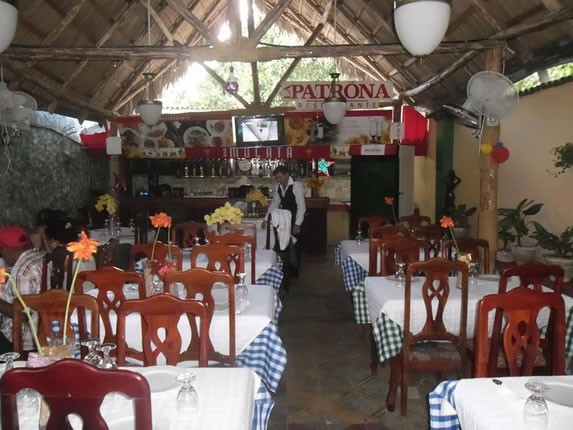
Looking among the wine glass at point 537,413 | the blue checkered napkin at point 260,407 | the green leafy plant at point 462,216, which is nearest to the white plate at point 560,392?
the wine glass at point 537,413

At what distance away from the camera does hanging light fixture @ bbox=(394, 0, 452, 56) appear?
2.83m

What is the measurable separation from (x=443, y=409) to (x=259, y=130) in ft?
27.6

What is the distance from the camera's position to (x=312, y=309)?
6.24 meters

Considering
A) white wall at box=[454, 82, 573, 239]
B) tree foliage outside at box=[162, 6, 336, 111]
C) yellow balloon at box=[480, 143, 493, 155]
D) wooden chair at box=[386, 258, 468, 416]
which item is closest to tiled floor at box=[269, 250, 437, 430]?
wooden chair at box=[386, 258, 468, 416]

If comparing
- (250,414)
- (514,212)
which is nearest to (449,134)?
(514,212)

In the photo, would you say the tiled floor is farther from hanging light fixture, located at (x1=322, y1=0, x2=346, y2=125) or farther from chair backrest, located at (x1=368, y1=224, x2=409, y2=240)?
hanging light fixture, located at (x1=322, y1=0, x2=346, y2=125)

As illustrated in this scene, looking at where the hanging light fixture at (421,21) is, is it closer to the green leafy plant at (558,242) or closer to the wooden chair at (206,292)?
the wooden chair at (206,292)

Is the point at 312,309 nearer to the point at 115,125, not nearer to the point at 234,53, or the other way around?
the point at 234,53

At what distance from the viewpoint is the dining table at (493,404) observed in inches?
69.9

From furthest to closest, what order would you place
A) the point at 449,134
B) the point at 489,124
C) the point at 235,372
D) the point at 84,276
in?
1. the point at 449,134
2. the point at 489,124
3. the point at 84,276
4. the point at 235,372

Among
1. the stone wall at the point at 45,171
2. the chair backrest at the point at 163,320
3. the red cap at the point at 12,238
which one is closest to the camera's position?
the chair backrest at the point at 163,320

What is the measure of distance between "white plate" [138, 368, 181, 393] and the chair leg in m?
1.85

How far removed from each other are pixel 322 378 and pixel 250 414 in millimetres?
2357

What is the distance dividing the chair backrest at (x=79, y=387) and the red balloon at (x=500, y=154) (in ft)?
17.1
